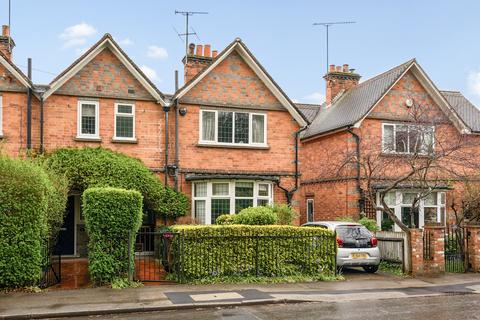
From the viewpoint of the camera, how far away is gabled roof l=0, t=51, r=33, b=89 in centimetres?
1831

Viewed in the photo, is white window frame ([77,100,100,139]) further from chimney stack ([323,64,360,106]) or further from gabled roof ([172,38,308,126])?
chimney stack ([323,64,360,106])

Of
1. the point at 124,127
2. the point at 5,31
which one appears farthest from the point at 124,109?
the point at 5,31

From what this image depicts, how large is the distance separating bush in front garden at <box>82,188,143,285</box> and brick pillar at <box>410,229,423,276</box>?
26.3 ft

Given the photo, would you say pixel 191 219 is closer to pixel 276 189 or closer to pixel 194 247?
pixel 276 189

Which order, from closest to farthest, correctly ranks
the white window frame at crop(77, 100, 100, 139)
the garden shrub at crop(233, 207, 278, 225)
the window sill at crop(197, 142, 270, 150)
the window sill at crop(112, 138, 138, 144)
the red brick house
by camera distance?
the garden shrub at crop(233, 207, 278, 225) → the white window frame at crop(77, 100, 100, 139) → the window sill at crop(112, 138, 138, 144) → the window sill at crop(197, 142, 270, 150) → the red brick house

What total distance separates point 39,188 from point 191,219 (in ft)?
25.7

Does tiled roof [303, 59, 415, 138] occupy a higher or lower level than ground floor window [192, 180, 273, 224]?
higher

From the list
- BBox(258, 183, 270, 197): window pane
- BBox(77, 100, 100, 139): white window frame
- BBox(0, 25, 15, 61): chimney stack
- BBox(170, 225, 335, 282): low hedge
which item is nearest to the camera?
BBox(170, 225, 335, 282): low hedge

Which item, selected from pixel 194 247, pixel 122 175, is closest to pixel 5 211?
pixel 194 247

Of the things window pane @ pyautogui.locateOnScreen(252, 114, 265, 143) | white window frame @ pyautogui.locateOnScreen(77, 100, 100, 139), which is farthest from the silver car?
white window frame @ pyautogui.locateOnScreen(77, 100, 100, 139)

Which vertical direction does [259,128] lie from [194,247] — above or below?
above

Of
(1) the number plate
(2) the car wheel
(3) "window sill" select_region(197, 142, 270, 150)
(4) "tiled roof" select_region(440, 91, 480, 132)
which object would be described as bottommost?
(2) the car wheel

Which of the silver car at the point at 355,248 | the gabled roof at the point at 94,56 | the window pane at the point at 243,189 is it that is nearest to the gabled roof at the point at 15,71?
the gabled roof at the point at 94,56

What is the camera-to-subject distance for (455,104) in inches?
1101
